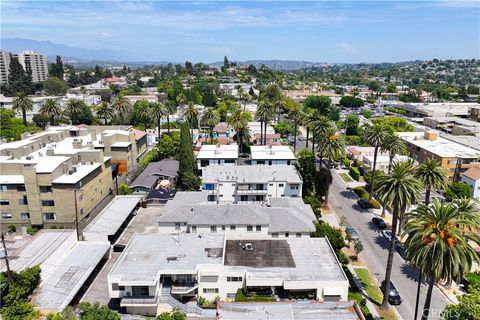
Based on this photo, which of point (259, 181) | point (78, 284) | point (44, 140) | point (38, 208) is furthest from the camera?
point (44, 140)

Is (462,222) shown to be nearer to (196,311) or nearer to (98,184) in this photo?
(196,311)

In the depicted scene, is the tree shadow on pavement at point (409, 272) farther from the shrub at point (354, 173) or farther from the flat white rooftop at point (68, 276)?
the flat white rooftop at point (68, 276)

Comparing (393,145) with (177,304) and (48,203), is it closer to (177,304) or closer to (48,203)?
(177,304)

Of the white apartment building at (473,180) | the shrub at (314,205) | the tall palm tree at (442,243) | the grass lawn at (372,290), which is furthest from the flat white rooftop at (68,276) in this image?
the white apartment building at (473,180)

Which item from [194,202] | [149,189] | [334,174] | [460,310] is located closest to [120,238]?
[194,202]

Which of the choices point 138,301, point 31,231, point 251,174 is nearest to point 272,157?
point 251,174

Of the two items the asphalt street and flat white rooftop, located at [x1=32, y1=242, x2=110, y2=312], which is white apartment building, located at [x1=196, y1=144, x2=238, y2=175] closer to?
the asphalt street
